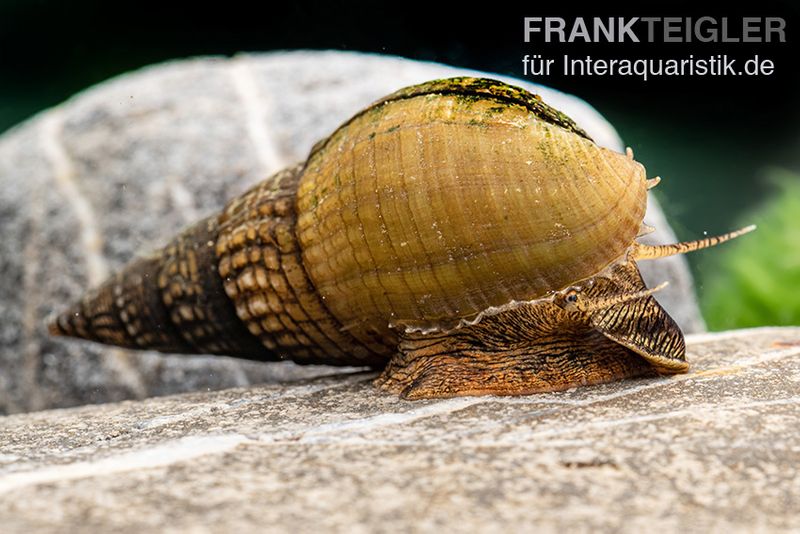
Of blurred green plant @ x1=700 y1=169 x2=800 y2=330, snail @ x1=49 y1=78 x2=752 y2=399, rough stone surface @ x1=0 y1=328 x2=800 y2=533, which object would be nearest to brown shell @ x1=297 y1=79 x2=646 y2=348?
snail @ x1=49 y1=78 x2=752 y2=399

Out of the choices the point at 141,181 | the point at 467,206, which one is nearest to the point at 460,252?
the point at 467,206

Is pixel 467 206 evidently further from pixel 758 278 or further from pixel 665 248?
pixel 758 278

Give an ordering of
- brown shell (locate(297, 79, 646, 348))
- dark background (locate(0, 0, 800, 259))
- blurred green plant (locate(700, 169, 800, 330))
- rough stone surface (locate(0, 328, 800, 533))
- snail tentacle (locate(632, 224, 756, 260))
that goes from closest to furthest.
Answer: rough stone surface (locate(0, 328, 800, 533)), brown shell (locate(297, 79, 646, 348)), snail tentacle (locate(632, 224, 756, 260)), dark background (locate(0, 0, 800, 259)), blurred green plant (locate(700, 169, 800, 330))

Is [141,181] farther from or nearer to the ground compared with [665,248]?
farther from the ground

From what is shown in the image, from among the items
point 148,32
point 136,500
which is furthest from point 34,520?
point 148,32

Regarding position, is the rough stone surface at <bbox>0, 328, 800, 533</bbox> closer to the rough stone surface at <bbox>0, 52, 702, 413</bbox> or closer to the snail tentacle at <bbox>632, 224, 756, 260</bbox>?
the snail tentacle at <bbox>632, 224, 756, 260</bbox>

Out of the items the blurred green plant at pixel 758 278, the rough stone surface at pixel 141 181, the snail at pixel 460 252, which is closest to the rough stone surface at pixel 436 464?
the snail at pixel 460 252
